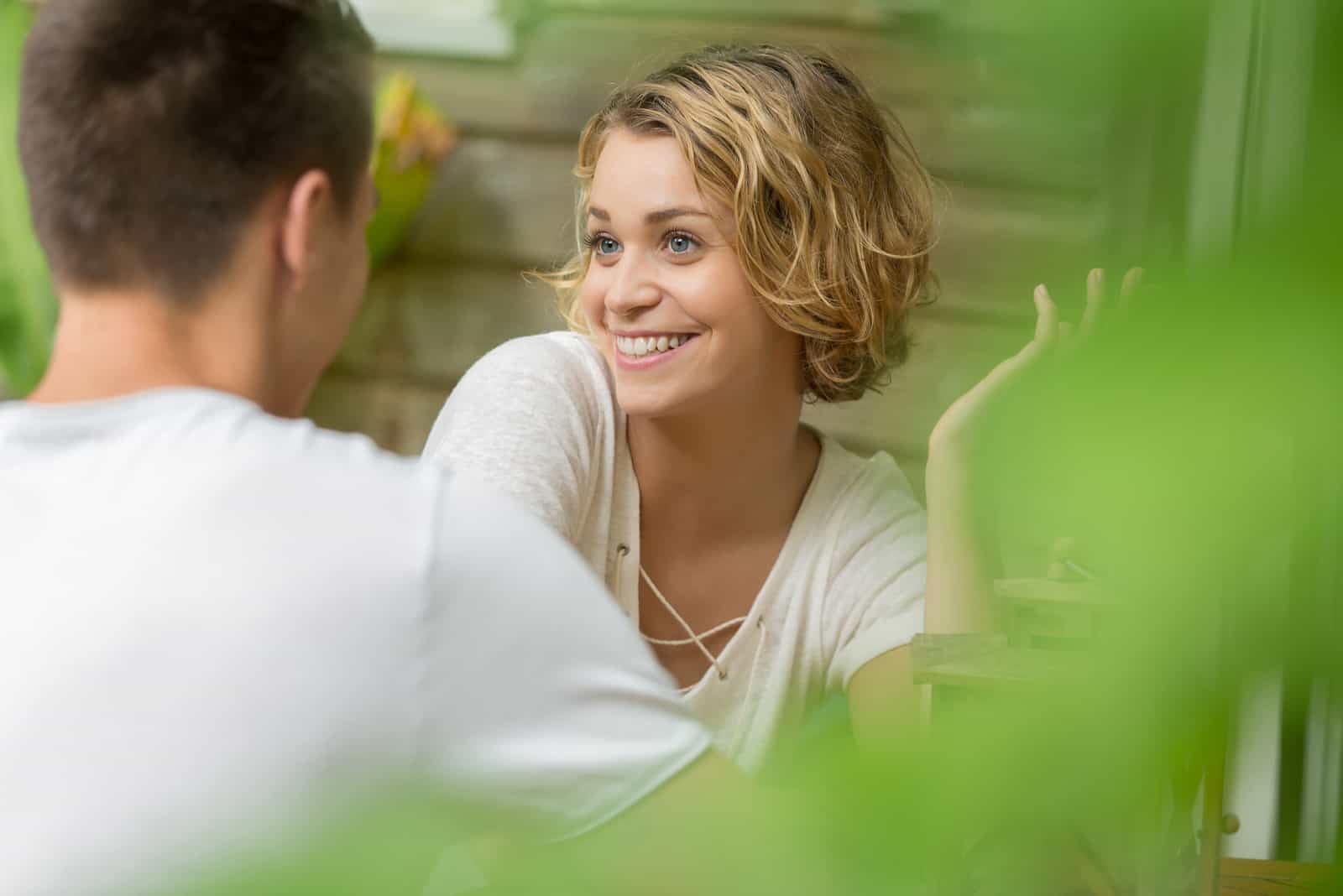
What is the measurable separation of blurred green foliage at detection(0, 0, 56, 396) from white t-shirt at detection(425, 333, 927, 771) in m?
0.55

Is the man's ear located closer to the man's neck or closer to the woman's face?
the man's neck

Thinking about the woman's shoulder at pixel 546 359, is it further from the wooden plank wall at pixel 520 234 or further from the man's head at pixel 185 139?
the man's head at pixel 185 139

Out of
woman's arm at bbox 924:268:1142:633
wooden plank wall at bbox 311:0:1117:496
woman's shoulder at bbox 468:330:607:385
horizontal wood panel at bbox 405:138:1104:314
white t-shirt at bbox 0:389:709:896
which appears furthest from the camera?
horizontal wood panel at bbox 405:138:1104:314

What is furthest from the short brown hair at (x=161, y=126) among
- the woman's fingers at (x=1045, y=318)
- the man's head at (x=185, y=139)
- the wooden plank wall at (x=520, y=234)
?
the wooden plank wall at (x=520, y=234)

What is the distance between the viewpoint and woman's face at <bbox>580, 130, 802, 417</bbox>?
146 centimetres

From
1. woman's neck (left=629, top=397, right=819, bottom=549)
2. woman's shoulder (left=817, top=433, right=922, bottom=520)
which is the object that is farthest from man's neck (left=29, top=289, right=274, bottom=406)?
woman's shoulder (left=817, top=433, right=922, bottom=520)

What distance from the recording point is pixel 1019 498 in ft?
0.90

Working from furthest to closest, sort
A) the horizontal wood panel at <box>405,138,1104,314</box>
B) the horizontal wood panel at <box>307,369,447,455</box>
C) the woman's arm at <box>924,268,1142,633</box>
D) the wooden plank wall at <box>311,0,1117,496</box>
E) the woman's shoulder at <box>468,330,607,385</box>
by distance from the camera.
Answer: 1. the horizontal wood panel at <box>307,369,447,455</box>
2. the horizontal wood panel at <box>405,138,1104,314</box>
3. the wooden plank wall at <box>311,0,1117,496</box>
4. the woman's shoulder at <box>468,330,607,385</box>
5. the woman's arm at <box>924,268,1142,633</box>

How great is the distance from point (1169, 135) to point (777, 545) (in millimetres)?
1392

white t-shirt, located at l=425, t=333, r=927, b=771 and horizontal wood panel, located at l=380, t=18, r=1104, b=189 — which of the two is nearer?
white t-shirt, located at l=425, t=333, r=927, b=771

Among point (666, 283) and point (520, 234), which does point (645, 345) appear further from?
point (520, 234)

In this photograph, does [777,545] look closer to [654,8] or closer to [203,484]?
[203,484]

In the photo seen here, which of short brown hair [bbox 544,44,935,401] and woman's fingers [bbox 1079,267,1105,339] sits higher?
short brown hair [bbox 544,44,935,401]

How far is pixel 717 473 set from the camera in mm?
1601
